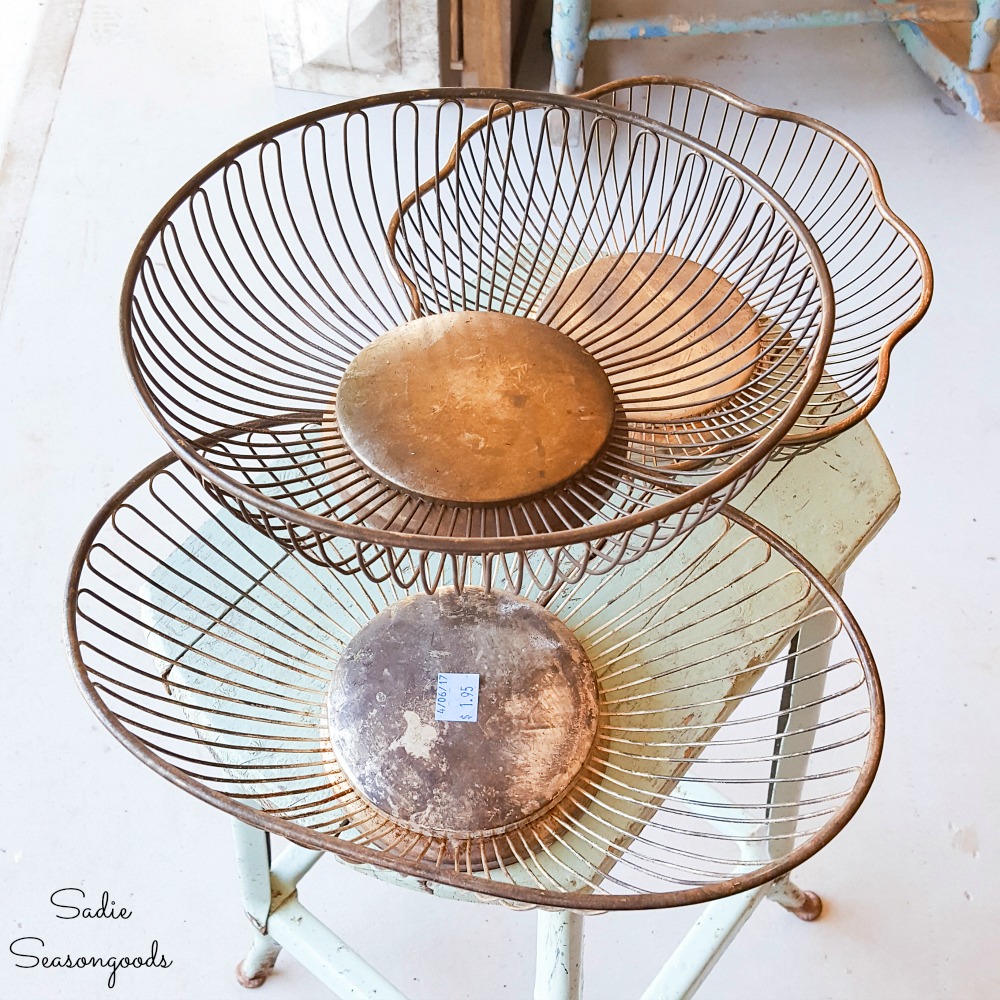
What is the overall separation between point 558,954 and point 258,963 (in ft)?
2.17

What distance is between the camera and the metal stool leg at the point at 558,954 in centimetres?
95

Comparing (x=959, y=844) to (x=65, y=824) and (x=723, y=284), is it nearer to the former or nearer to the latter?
(x=723, y=284)

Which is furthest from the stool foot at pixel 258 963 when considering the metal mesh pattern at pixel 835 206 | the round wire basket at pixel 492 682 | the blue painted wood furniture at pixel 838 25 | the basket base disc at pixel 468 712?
the blue painted wood furniture at pixel 838 25

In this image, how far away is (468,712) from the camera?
888 mm

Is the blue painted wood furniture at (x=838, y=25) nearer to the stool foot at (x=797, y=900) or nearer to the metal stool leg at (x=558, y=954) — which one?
the stool foot at (x=797, y=900)

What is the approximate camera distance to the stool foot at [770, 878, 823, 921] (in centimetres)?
150

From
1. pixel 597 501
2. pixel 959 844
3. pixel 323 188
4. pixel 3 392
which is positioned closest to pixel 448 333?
pixel 597 501

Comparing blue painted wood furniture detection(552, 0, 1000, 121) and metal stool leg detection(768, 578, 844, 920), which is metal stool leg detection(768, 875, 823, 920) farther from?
blue painted wood furniture detection(552, 0, 1000, 121)

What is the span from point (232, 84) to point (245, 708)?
205 cm

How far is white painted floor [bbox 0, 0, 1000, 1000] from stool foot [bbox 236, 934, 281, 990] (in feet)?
0.06

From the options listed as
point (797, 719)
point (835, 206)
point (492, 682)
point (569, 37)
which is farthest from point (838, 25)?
point (492, 682)

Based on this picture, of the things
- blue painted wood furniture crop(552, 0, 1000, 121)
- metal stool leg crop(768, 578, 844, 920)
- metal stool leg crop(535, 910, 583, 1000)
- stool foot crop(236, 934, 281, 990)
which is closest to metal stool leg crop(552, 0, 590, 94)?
blue painted wood furniture crop(552, 0, 1000, 121)

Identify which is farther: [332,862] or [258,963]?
[332,862]

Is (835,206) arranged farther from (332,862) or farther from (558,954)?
(558,954)
